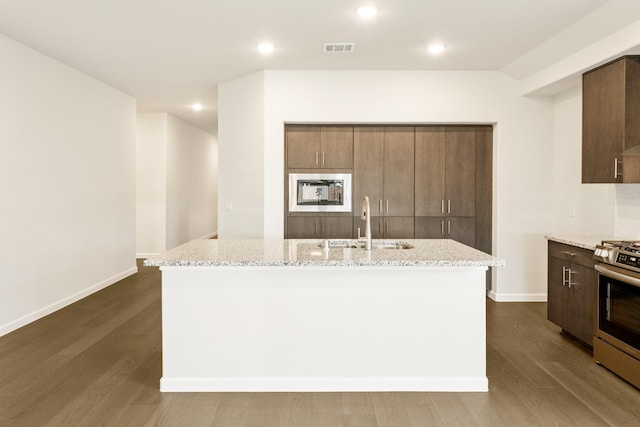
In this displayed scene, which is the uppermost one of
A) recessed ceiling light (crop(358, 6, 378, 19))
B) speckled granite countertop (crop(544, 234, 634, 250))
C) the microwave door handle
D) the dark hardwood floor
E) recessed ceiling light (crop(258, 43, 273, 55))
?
recessed ceiling light (crop(258, 43, 273, 55))

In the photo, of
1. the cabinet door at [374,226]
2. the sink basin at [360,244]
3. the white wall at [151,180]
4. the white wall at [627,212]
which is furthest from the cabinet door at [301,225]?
the white wall at [151,180]

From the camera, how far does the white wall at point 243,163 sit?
510 centimetres

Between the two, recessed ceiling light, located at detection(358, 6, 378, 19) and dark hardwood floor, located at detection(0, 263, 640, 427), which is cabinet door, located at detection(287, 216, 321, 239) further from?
recessed ceiling light, located at detection(358, 6, 378, 19)

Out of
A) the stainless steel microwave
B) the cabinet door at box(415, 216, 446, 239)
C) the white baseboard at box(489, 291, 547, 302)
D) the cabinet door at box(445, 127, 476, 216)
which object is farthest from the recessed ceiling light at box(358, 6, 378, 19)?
the white baseboard at box(489, 291, 547, 302)

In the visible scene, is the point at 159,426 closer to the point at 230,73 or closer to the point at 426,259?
the point at 426,259

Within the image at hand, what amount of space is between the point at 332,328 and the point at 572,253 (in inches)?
87.0

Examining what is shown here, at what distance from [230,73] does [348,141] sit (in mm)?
1539

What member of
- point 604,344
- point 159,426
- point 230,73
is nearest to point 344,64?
point 230,73

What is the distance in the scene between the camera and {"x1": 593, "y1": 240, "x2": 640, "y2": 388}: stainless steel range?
286 centimetres

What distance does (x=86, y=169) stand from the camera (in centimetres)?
536

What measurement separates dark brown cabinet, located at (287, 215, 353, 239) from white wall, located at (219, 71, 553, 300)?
0.19 meters

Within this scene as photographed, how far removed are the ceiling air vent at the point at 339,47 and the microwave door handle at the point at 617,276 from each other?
9.08 feet

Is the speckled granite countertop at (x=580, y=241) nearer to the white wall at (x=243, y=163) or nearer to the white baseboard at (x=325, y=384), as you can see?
the white baseboard at (x=325, y=384)

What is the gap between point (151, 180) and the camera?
7.91 meters
